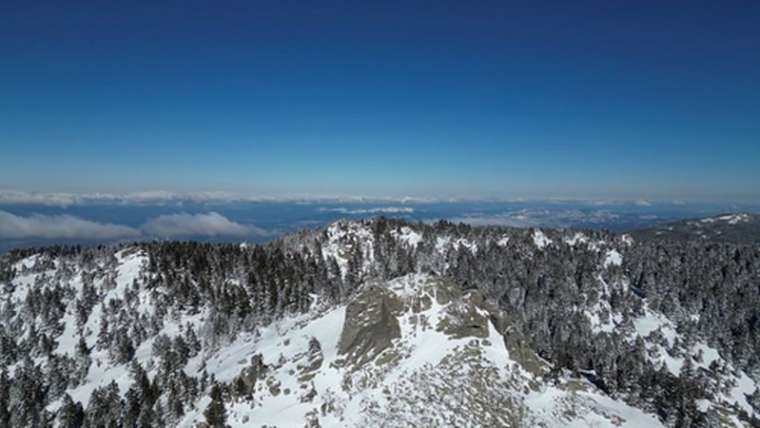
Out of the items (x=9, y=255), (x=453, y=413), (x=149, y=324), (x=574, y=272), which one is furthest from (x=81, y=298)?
(x=574, y=272)

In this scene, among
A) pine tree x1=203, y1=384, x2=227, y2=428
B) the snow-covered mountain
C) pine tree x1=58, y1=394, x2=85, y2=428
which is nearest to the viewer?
pine tree x1=203, y1=384, x2=227, y2=428

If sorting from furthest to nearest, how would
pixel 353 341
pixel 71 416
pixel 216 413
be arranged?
pixel 71 416 → pixel 353 341 → pixel 216 413

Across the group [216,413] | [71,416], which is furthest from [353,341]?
[71,416]

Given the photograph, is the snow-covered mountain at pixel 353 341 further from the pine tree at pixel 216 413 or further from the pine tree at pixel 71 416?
the pine tree at pixel 71 416

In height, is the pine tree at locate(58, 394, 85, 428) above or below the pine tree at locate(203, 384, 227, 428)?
below

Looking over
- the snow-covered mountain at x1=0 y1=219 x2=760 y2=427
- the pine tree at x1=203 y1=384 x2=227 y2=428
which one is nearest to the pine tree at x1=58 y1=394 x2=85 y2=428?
the snow-covered mountain at x1=0 y1=219 x2=760 y2=427

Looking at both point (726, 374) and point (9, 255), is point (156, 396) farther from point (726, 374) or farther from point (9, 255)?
point (9, 255)

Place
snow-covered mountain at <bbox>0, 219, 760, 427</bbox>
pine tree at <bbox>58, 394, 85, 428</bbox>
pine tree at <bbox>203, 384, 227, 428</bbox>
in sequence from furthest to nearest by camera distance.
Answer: pine tree at <bbox>58, 394, 85, 428</bbox>, snow-covered mountain at <bbox>0, 219, 760, 427</bbox>, pine tree at <bbox>203, 384, 227, 428</bbox>

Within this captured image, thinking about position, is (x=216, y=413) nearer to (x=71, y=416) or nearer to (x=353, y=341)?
(x=353, y=341)

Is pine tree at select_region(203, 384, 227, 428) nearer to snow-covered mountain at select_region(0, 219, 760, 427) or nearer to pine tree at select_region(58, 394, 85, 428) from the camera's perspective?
snow-covered mountain at select_region(0, 219, 760, 427)
